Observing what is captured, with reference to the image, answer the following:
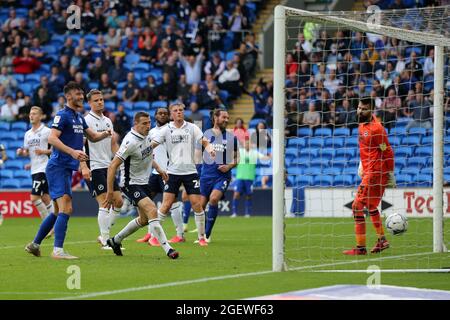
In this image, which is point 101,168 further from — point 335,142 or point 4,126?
point 4,126

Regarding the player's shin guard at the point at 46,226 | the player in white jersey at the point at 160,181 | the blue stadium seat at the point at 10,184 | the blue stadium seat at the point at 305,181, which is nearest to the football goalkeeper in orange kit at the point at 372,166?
the player in white jersey at the point at 160,181

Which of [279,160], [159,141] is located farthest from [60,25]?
[279,160]

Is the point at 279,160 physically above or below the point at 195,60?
below

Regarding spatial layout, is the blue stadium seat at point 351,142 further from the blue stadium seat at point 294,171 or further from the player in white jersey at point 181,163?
the player in white jersey at point 181,163

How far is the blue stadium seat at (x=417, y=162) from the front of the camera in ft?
68.3

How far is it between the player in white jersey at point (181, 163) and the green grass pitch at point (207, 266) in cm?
68

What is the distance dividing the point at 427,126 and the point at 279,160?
11642 mm

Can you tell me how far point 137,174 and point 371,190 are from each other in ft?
11.5

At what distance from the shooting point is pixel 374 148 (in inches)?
552

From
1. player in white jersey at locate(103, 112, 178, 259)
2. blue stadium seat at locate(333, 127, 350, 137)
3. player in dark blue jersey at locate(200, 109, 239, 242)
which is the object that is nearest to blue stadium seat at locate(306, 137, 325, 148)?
blue stadium seat at locate(333, 127, 350, 137)

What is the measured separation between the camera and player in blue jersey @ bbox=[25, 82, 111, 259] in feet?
42.1

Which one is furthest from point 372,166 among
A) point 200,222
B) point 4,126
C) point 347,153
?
point 4,126

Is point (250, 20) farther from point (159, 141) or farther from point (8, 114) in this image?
point (159, 141)
